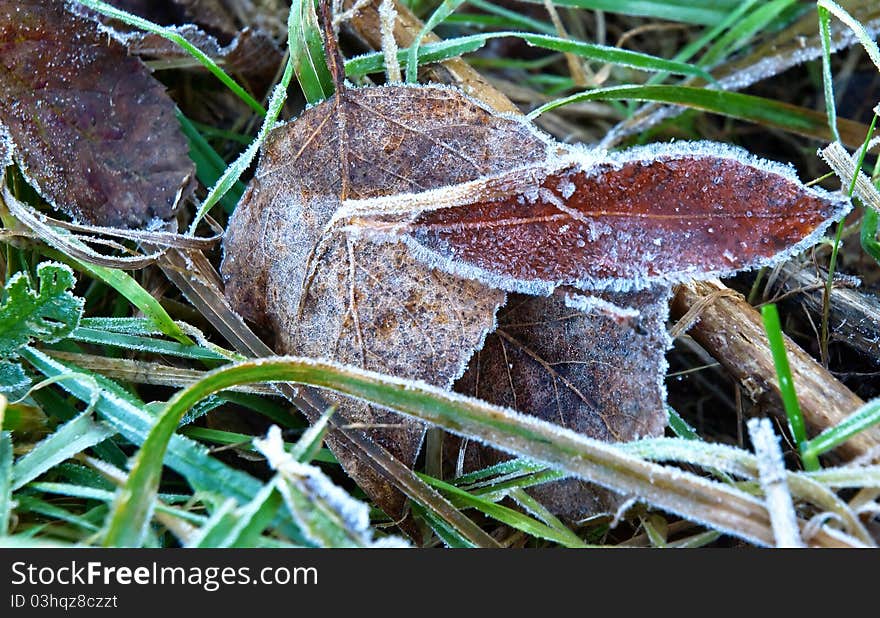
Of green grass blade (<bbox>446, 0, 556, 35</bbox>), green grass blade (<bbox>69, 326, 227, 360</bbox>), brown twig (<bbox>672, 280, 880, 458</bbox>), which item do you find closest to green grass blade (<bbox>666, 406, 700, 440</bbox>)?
brown twig (<bbox>672, 280, 880, 458</bbox>)

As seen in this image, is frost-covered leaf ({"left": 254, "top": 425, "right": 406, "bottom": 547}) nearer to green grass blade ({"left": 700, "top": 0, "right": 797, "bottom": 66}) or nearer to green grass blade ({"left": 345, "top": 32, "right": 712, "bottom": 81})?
green grass blade ({"left": 345, "top": 32, "right": 712, "bottom": 81})

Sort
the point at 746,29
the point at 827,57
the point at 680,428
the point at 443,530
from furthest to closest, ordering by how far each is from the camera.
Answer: the point at 746,29 < the point at 827,57 < the point at 680,428 < the point at 443,530

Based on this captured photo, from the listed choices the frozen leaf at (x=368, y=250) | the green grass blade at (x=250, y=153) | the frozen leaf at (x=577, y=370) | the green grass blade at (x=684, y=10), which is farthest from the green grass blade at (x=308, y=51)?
the green grass blade at (x=684, y=10)

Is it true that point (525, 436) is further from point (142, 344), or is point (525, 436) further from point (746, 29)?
point (746, 29)

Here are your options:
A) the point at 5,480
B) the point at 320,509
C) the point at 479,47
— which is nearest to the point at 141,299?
the point at 5,480

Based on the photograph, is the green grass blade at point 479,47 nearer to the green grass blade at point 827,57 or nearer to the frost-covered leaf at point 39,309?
the green grass blade at point 827,57
